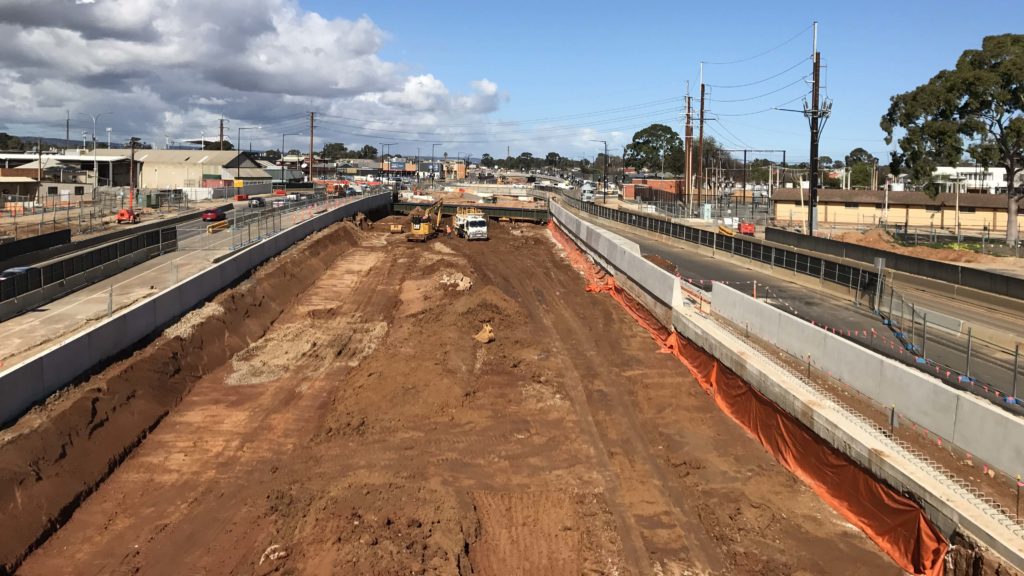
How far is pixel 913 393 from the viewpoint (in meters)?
14.9

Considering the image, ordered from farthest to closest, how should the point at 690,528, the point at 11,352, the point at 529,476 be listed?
the point at 11,352 < the point at 529,476 < the point at 690,528

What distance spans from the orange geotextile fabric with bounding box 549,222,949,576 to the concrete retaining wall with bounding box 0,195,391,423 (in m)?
16.9

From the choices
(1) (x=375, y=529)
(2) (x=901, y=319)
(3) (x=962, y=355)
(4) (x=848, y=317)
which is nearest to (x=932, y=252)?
(4) (x=848, y=317)

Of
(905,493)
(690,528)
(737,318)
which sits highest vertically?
(737,318)

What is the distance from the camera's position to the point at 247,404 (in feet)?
68.9

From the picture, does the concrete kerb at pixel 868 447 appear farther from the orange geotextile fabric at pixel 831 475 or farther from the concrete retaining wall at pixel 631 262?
the concrete retaining wall at pixel 631 262

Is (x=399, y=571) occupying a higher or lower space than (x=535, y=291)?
lower

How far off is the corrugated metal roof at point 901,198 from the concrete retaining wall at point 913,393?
4978 centimetres

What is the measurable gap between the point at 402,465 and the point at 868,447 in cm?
967

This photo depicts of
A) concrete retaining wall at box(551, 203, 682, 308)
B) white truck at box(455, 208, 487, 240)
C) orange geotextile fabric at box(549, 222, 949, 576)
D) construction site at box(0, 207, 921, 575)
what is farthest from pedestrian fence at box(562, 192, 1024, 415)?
white truck at box(455, 208, 487, 240)

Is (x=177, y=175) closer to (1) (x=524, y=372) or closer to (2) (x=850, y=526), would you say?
(1) (x=524, y=372)

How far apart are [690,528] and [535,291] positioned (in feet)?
76.7

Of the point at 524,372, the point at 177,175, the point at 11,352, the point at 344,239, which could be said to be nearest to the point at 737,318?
the point at 524,372

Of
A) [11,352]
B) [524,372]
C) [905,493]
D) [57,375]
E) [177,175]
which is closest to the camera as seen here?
[905,493]
